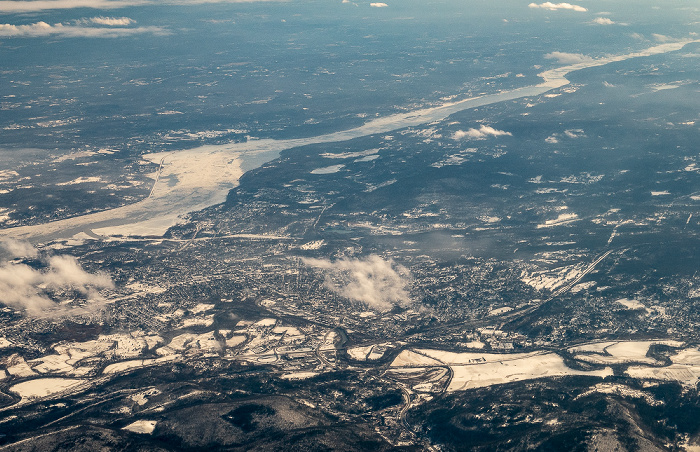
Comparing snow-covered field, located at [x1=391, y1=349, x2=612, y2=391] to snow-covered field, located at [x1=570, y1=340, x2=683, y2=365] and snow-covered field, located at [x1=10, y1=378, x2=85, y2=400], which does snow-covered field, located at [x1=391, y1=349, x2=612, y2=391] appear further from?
snow-covered field, located at [x1=10, y1=378, x2=85, y2=400]

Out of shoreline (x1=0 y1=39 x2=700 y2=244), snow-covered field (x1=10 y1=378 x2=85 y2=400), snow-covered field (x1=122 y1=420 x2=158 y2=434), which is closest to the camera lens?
snow-covered field (x1=122 y1=420 x2=158 y2=434)

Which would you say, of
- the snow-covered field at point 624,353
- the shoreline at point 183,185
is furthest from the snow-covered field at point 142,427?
the shoreline at point 183,185

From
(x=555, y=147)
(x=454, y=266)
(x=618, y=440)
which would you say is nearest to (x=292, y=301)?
(x=454, y=266)

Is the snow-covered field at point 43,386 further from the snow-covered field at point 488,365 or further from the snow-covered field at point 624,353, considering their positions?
the snow-covered field at point 624,353

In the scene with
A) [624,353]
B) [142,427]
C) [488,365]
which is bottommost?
[488,365]

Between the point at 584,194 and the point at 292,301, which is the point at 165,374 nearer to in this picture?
the point at 292,301

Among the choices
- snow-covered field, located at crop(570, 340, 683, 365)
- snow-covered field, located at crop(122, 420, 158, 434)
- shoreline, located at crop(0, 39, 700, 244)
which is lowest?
snow-covered field, located at crop(570, 340, 683, 365)

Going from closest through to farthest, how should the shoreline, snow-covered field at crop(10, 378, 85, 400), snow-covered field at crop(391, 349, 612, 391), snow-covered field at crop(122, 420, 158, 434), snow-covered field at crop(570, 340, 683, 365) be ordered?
1. snow-covered field at crop(122, 420, 158, 434)
2. snow-covered field at crop(10, 378, 85, 400)
3. snow-covered field at crop(391, 349, 612, 391)
4. snow-covered field at crop(570, 340, 683, 365)
5. the shoreline

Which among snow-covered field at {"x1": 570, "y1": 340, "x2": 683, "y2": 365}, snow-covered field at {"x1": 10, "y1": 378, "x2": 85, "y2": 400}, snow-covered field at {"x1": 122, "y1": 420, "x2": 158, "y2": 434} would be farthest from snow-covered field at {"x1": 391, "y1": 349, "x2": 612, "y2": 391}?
snow-covered field at {"x1": 10, "y1": 378, "x2": 85, "y2": 400}

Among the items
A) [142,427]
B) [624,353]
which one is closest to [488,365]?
[624,353]

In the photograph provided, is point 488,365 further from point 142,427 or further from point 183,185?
point 183,185

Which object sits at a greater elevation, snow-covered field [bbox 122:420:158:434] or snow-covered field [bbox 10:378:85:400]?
snow-covered field [bbox 122:420:158:434]
